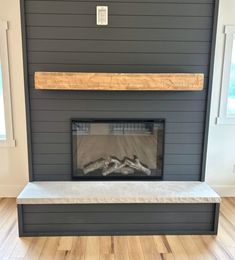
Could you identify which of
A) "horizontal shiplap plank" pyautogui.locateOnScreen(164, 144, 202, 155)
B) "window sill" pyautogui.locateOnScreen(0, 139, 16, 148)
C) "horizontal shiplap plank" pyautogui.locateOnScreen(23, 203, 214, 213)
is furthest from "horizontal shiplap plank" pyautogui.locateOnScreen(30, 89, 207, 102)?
"horizontal shiplap plank" pyautogui.locateOnScreen(23, 203, 214, 213)

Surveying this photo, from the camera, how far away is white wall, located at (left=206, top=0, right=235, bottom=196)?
3.10m

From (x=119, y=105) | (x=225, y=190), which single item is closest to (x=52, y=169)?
(x=119, y=105)

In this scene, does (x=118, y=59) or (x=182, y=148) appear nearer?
(x=118, y=59)

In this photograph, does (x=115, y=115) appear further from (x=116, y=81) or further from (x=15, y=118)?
(x=15, y=118)

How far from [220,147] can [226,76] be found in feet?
2.81

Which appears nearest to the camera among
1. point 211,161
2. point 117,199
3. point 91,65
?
point 117,199

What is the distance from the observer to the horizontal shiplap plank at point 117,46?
2.52m

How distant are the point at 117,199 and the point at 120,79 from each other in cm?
107

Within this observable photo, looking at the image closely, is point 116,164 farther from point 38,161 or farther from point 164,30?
point 164,30

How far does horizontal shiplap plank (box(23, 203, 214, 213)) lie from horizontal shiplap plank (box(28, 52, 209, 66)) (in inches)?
52.5

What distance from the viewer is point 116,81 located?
2418 mm

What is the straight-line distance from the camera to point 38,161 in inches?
107

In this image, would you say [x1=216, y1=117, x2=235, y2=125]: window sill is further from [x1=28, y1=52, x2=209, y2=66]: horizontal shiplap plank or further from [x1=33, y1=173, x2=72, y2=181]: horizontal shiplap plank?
[x1=33, y1=173, x2=72, y2=181]: horizontal shiplap plank

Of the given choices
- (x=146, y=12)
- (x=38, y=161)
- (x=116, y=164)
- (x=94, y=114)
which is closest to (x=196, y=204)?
(x=116, y=164)
